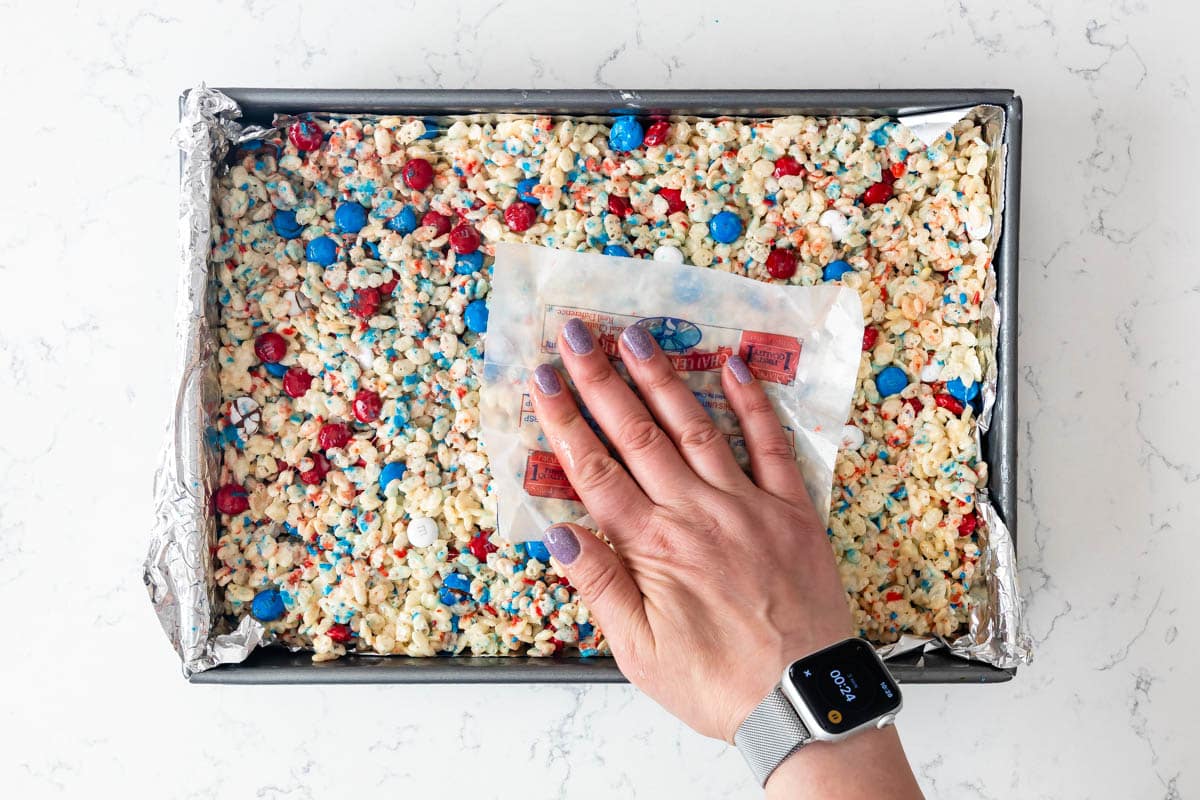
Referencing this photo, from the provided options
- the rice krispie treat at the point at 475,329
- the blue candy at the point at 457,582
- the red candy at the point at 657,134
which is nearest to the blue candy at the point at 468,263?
the rice krispie treat at the point at 475,329

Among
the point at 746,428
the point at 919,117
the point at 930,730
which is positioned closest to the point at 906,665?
the point at 930,730

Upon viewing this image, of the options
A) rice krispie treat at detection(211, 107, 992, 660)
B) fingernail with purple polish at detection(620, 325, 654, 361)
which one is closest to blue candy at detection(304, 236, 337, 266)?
rice krispie treat at detection(211, 107, 992, 660)

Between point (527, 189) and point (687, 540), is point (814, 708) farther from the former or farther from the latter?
point (527, 189)

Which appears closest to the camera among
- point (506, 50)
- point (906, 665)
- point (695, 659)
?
point (695, 659)

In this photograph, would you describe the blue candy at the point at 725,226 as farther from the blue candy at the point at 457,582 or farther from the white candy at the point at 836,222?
the blue candy at the point at 457,582

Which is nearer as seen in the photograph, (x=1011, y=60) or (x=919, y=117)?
(x=919, y=117)

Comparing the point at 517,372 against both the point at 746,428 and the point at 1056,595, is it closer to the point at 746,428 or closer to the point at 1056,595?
the point at 746,428

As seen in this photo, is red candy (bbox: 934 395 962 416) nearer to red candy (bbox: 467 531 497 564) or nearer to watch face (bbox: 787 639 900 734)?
watch face (bbox: 787 639 900 734)

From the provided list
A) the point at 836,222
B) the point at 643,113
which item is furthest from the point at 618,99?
the point at 836,222
